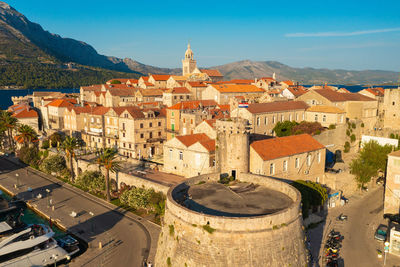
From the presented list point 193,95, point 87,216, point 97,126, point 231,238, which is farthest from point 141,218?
point 193,95

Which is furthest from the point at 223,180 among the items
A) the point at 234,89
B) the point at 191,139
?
the point at 234,89

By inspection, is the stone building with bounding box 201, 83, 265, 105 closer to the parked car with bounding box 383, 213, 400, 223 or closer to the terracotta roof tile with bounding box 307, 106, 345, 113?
the terracotta roof tile with bounding box 307, 106, 345, 113

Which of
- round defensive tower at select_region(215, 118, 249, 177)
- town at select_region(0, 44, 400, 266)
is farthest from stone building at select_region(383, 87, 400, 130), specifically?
round defensive tower at select_region(215, 118, 249, 177)

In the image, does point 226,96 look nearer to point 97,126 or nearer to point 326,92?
point 326,92

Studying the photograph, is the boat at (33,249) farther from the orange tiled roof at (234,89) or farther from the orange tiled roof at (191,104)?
the orange tiled roof at (234,89)

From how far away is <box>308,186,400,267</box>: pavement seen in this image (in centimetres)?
2978

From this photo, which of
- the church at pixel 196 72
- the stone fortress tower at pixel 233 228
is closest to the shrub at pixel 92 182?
the stone fortress tower at pixel 233 228

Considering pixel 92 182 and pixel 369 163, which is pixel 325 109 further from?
pixel 92 182

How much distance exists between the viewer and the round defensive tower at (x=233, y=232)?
2072 centimetres

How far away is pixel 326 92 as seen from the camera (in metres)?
67.2

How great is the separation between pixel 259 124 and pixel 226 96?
22.1 metres

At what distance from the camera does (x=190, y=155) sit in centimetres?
4575

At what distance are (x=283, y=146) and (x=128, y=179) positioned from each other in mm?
21480

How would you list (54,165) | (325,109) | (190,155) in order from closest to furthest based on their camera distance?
(190,155)
(54,165)
(325,109)
